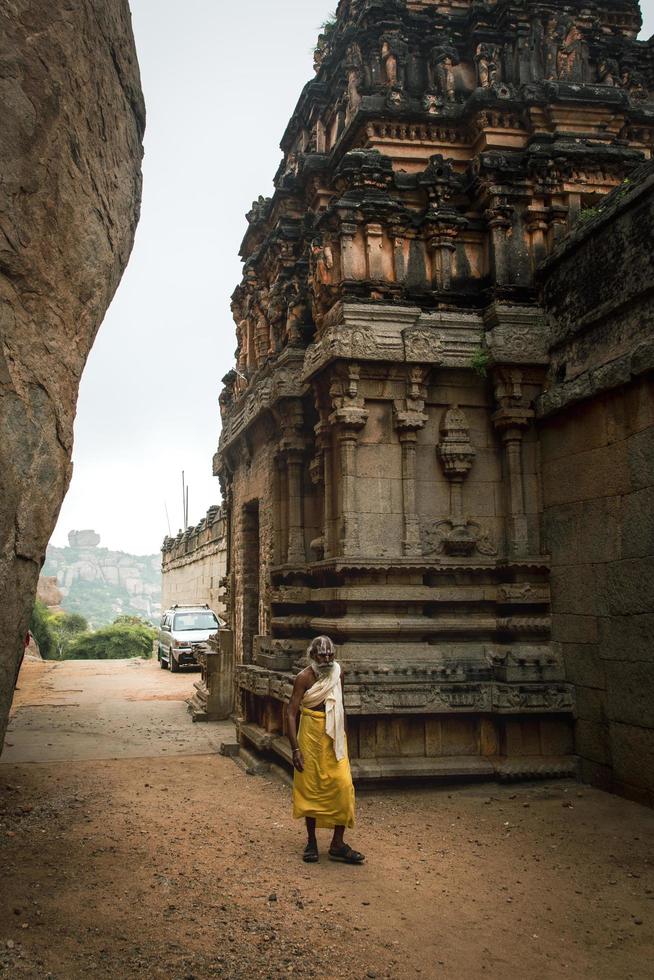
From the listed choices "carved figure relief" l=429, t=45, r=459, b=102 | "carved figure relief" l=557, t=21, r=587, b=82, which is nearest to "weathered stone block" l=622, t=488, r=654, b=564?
"carved figure relief" l=429, t=45, r=459, b=102

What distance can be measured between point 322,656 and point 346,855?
139cm

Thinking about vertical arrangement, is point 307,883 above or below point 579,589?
below

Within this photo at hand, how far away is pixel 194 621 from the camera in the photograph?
23312 mm

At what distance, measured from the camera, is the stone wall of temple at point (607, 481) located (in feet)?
22.4

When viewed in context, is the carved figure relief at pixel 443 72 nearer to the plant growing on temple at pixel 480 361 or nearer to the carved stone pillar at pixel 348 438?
the plant growing on temple at pixel 480 361

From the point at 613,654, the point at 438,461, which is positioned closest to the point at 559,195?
the point at 438,461

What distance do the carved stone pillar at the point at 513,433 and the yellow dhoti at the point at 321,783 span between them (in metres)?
3.51

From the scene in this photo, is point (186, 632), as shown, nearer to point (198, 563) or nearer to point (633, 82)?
point (198, 563)

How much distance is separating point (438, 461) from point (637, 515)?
2.37 meters

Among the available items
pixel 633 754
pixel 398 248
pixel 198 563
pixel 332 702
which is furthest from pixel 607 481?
pixel 198 563

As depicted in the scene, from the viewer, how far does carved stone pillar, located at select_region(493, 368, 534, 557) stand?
8.44 meters

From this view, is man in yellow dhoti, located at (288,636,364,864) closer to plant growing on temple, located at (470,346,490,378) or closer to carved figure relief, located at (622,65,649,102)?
plant growing on temple, located at (470,346,490,378)

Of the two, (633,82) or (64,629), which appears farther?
(64,629)

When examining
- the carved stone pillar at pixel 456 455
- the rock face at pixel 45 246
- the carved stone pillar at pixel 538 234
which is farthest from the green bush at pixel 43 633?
the rock face at pixel 45 246
